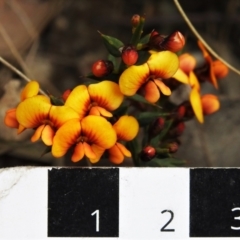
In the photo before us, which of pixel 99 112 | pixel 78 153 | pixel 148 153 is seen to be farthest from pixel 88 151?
pixel 148 153

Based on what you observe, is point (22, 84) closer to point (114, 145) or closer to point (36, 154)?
point (36, 154)

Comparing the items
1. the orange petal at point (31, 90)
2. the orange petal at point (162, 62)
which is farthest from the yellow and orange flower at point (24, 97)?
the orange petal at point (162, 62)

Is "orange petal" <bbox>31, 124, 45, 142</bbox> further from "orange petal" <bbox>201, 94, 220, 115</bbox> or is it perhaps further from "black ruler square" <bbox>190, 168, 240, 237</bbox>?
"orange petal" <bbox>201, 94, 220, 115</bbox>

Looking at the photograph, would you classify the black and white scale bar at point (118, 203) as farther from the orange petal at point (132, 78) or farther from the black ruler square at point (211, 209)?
the orange petal at point (132, 78)

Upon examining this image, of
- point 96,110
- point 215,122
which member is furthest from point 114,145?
point 215,122

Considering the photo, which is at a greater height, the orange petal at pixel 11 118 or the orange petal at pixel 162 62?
the orange petal at pixel 162 62

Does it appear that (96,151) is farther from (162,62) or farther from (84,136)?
(162,62)
